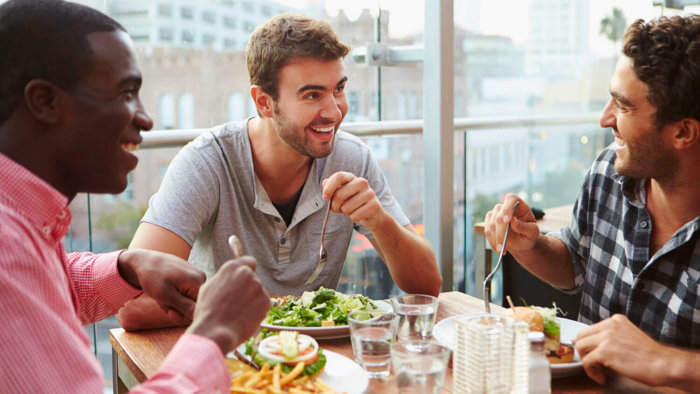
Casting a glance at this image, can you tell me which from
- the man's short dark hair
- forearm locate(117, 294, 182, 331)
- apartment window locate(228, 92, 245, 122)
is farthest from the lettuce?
apartment window locate(228, 92, 245, 122)

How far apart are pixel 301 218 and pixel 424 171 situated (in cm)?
92

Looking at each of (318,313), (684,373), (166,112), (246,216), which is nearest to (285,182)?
(246,216)

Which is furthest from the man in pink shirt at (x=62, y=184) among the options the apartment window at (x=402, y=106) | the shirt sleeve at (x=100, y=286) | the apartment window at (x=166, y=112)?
the apartment window at (x=402, y=106)

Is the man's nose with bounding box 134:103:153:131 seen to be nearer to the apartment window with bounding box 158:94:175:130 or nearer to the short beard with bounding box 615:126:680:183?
the short beard with bounding box 615:126:680:183

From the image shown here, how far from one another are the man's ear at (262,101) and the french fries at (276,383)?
125 centimetres

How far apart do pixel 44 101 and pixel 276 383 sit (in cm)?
60

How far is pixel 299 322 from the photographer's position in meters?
1.47

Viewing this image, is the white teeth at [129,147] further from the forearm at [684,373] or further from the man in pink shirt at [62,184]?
the forearm at [684,373]

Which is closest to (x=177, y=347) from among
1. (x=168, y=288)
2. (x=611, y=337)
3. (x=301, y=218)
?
(x=168, y=288)

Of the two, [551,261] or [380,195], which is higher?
[380,195]

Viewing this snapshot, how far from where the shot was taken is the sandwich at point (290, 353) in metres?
1.17

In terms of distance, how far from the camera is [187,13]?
2723mm

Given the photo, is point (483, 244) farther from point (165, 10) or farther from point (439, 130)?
point (165, 10)

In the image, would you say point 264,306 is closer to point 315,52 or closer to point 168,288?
point 168,288
